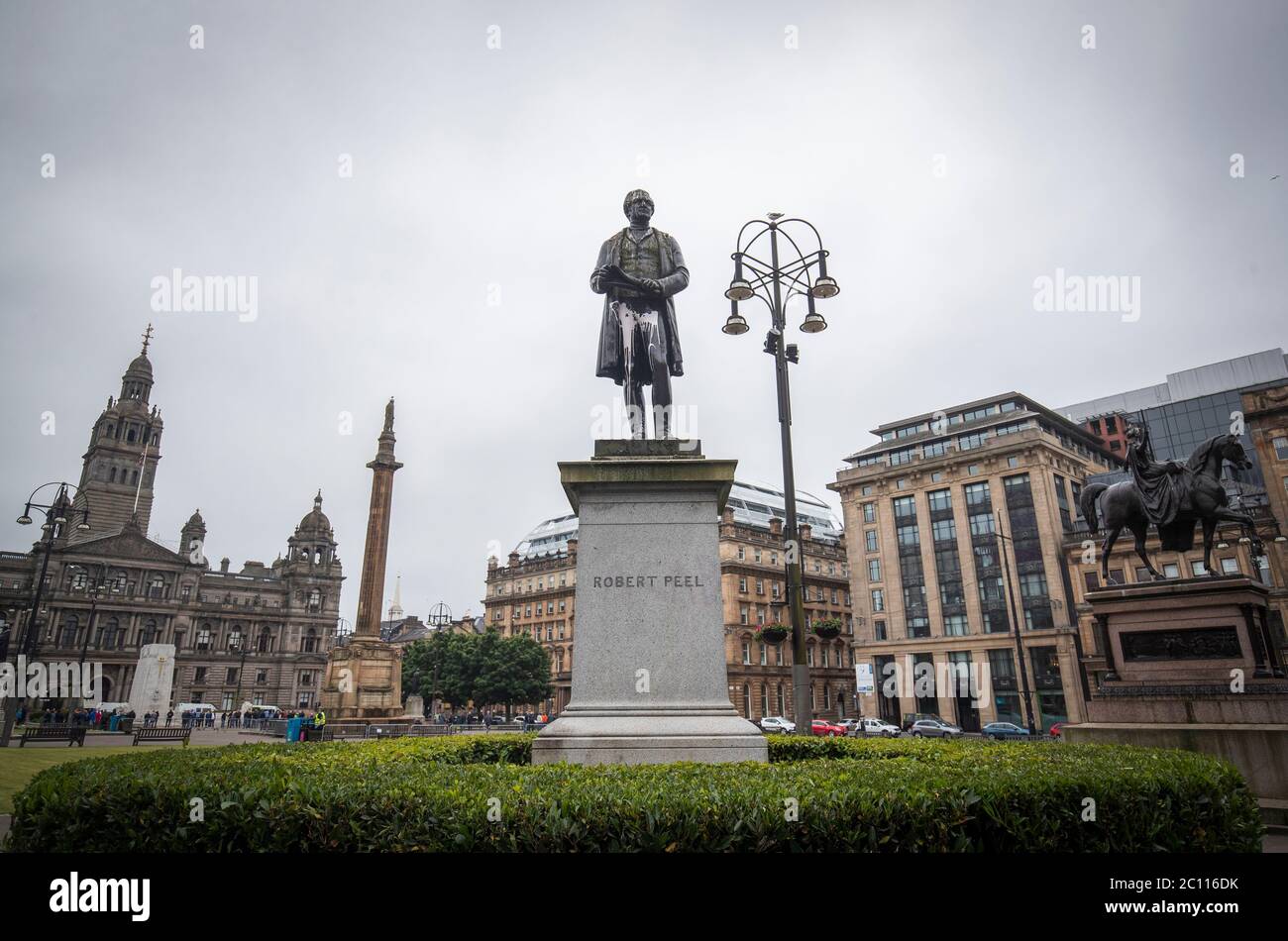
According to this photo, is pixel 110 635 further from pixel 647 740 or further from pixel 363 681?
pixel 647 740

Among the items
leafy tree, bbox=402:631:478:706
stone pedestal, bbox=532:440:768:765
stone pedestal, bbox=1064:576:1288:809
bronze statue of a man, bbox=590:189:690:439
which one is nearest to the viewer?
stone pedestal, bbox=532:440:768:765

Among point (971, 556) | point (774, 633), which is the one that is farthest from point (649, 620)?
point (971, 556)

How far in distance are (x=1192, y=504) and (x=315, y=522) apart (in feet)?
404

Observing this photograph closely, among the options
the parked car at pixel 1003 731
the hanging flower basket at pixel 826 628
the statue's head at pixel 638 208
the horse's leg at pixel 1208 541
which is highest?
the statue's head at pixel 638 208

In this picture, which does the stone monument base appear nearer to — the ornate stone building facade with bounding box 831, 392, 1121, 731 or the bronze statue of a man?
the bronze statue of a man

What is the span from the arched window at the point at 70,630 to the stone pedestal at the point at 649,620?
369ft

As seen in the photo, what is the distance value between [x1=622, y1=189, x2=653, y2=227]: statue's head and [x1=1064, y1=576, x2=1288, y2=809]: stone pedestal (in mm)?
10045

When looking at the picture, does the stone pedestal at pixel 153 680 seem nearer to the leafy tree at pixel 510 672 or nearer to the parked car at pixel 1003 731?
the leafy tree at pixel 510 672

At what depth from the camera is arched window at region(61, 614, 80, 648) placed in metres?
91.1

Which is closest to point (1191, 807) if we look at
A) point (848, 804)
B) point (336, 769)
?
point (848, 804)

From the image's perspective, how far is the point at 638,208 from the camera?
32.0 ft

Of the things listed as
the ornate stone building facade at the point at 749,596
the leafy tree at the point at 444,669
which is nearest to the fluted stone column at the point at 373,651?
the ornate stone building facade at the point at 749,596

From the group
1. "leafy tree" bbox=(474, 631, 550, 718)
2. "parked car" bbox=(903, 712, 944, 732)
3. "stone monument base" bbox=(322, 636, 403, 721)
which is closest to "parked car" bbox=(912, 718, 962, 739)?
"parked car" bbox=(903, 712, 944, 732)

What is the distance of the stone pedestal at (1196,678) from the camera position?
382 inches
